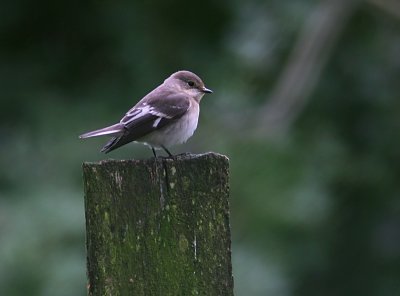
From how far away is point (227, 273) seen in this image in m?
2.91

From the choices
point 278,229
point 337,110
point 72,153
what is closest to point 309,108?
point 337,110

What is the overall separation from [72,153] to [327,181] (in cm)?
240

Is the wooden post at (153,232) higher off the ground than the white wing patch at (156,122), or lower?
lower

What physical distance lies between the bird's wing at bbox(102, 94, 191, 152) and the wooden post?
1.64 metres

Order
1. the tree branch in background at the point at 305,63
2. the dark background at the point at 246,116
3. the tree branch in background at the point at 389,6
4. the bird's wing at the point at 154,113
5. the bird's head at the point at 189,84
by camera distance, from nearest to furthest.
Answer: the bird's wing at the point at 154,113
the bird's head at the point at 189,84
the dark background at the point at 246,116
the tree branch in background at the point at 305,63
the tree branch in background at the point at 389,6

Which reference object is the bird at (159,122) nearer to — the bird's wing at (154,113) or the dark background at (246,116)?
the bird's wing at (154,113)

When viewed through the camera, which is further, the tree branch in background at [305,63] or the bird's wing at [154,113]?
the tree branch in background at [305,63]

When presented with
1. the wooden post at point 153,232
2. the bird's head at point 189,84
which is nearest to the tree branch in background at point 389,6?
the bird's head at point 189,84

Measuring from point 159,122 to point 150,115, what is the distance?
0.20 feet

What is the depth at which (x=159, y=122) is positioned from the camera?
4.98 meters

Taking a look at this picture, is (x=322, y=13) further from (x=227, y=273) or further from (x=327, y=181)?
(x=227, y=273)

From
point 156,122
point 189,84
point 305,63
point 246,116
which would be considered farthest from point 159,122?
point 305,63

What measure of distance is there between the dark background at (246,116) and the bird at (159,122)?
6.59 ft

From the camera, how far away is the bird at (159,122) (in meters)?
4.77
